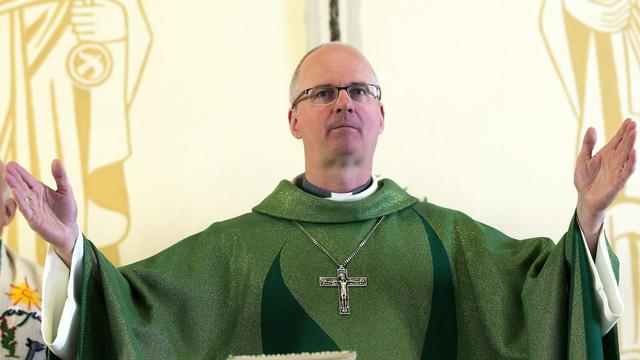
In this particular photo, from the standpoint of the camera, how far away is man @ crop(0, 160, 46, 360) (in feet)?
13.3

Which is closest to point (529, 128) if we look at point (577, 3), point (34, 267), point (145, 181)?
point (577, 3)

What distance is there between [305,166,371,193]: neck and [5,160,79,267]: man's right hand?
108 cm

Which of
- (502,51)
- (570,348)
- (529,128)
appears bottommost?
(570,348)

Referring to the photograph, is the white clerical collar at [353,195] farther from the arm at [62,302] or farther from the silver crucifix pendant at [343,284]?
the arm at [62,302]

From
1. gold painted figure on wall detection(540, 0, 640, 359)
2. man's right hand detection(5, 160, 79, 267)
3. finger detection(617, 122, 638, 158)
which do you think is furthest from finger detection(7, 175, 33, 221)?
gold painted figure on wall detection(540, 0, 640, 359)

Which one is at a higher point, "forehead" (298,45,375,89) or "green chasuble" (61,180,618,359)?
"forehead" (298,45,375,89)

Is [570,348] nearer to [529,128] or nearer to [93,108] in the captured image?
[529,128]

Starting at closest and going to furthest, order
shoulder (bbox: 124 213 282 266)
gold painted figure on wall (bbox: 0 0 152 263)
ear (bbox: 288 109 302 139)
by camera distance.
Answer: shoulder (bbox: 124 213 282 266) → ear (bbox: 288 109 302 139) → gold painted figure on wall (bbox: 0 0 152 263)

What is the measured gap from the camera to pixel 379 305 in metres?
3.46

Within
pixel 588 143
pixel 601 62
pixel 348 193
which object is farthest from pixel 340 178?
pixel 601 62

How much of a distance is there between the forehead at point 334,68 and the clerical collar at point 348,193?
411 millimetres

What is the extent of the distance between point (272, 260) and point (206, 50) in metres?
1.66

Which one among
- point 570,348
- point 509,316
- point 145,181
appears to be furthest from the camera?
point 145,181

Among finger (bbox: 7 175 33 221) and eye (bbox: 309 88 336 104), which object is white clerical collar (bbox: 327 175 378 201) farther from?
finger (bbox: 7 175 33 221)
